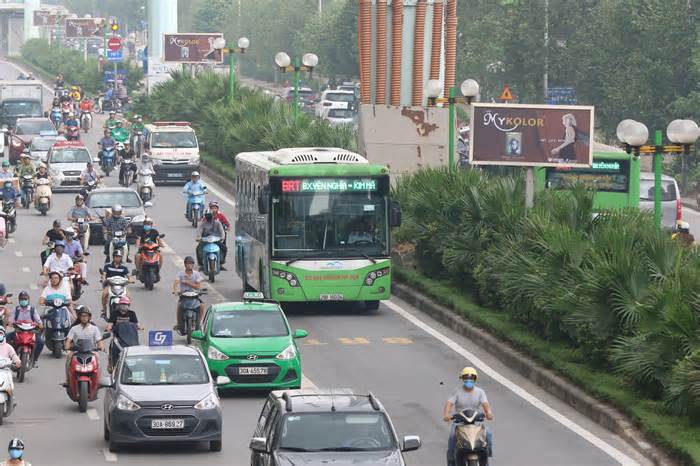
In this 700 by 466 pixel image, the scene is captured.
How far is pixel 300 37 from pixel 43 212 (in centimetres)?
8075

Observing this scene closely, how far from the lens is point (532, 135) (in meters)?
35.5

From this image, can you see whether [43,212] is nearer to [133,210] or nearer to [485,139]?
[133,210]

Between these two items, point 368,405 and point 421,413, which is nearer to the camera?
point 368,405

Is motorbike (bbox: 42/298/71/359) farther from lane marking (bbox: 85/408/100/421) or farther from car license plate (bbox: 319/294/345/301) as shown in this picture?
car license plate (bbox: 319/294/345/301)

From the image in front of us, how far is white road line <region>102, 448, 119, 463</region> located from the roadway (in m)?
0.01

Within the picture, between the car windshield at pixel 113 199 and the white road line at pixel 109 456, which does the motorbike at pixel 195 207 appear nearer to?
the car windshield at pixel 113 199

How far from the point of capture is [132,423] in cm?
2128

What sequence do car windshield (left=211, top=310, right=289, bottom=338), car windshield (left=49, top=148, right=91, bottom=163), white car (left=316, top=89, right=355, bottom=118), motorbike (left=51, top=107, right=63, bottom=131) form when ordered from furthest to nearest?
white car (left=316, top=89, right=355, bottom=118) < motorbike (left=51, top=107, right=63, bottom=131) < car windshield (left=49, top=148, right=91, bottom=163) < car windshield (left=211, top=310, right=289, bottom=338)

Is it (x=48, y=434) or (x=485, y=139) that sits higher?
(x=485, y=139)

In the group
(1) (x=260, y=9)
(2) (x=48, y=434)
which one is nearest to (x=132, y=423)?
(2) (x=48, y=434)

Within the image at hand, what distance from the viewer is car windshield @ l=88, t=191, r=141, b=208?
45344 mm

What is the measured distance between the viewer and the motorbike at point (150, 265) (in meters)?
37.7

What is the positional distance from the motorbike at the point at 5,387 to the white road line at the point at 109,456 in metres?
2.22

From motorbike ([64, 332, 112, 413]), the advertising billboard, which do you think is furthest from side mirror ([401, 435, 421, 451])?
the advertising billboard
